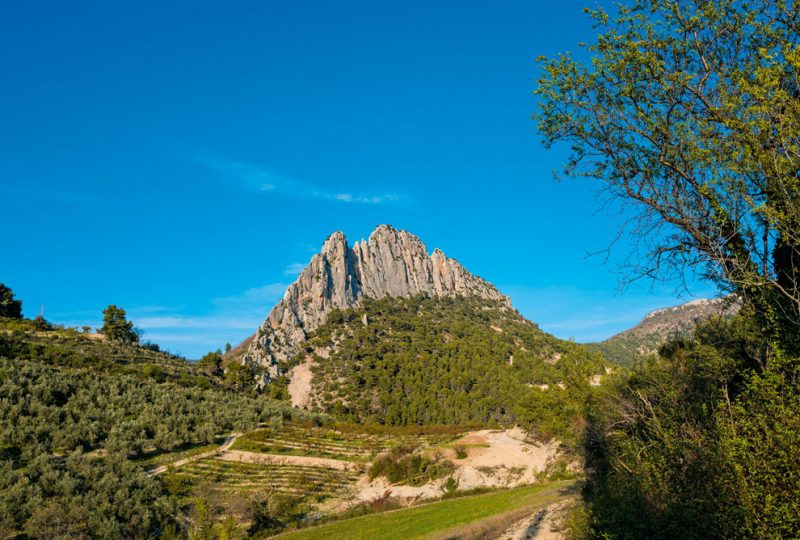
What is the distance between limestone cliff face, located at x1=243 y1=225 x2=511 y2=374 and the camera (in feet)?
411

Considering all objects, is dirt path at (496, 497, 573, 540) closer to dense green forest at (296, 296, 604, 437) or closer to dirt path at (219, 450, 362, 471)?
dirt path at (219, 450, 362, 471)

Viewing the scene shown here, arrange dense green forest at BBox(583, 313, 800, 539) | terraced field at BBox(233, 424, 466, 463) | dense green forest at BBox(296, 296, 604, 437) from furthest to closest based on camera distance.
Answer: dense green forest at BBox(296, 296, 604, 437), terraced field at BBox(233, 424, 466, 463), dense green forest at BBox(583, 313, 800, 539)

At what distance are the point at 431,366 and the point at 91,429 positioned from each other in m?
82.3

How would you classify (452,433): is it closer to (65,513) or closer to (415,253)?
(65,513)

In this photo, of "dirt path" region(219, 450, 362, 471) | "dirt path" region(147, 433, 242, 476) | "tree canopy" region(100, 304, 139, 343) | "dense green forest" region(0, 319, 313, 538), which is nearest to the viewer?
"dense green forest" region(0, 319, 313, 538)

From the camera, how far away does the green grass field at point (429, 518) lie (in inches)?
922

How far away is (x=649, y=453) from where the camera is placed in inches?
479

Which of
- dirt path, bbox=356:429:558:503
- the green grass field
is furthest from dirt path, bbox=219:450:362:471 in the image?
the green grass field

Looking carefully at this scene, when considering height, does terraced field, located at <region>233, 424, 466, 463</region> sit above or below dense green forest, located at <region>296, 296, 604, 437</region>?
below

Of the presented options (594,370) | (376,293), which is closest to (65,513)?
(594,370)

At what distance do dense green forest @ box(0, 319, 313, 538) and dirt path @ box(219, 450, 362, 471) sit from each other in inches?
181

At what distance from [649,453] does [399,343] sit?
365 ft

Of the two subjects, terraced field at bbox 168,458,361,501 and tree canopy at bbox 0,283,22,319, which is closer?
terraced field at bbox 168,458,361,501

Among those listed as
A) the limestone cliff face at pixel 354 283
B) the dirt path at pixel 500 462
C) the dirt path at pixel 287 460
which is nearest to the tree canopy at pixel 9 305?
the limestone cliff face at pixel 354 283
